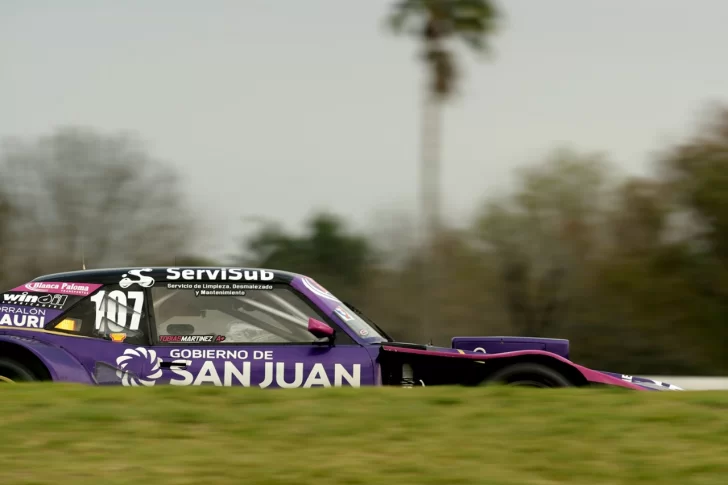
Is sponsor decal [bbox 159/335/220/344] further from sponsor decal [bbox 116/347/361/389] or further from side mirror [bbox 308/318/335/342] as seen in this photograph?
side mirror [bbox 308/318/335/342]

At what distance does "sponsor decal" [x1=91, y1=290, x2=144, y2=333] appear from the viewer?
23.3 feet

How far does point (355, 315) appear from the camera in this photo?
772 cm

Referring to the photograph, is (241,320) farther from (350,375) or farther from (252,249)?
(252,249)

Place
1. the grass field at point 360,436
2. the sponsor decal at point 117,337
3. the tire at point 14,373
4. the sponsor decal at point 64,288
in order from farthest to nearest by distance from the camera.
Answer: the sponsor decal at point 64,288, the sponsor decal at point 117,337, the tire at point 14,373, the grass field at point 360,436

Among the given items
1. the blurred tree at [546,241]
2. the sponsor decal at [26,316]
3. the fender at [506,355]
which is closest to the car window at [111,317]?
the sponsor decal at [26,316]

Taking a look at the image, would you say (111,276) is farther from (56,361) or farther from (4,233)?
(4,233)

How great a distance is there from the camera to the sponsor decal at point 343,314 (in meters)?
7.26

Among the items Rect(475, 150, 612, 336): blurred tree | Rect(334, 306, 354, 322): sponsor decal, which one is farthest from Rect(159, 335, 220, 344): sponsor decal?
Rect(475, 150, 612, 336): blurred tree

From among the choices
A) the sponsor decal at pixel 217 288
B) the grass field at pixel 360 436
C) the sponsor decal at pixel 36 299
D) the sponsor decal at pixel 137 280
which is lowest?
the grass field at pixel 360 436

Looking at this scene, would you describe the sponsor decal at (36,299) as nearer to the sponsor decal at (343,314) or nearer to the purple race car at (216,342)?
the purple race car at (216,342)

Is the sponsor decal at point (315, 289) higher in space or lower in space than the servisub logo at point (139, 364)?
higher

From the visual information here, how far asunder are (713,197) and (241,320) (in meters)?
20.1

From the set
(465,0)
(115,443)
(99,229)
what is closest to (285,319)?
(115,443)

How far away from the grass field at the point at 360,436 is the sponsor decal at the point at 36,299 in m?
1.51
